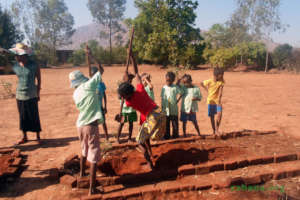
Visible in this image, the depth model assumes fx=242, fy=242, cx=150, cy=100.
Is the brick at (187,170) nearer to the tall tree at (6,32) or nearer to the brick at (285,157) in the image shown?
the brick at (285,157)

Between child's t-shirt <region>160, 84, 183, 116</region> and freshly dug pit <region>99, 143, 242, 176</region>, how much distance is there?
0.80 meters

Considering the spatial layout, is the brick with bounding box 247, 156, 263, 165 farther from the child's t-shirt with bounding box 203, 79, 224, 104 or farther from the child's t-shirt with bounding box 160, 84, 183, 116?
the child's t-shirt with bounding box 160, 84, 183, 116

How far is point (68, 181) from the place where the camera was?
137 inches

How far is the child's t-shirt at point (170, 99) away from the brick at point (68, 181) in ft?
7.70

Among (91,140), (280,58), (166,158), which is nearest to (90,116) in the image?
(91,140)

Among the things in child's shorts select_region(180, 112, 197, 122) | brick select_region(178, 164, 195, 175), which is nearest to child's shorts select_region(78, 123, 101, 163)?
brick select_region(178, 164, 195, 175)

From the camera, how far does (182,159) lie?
420cm

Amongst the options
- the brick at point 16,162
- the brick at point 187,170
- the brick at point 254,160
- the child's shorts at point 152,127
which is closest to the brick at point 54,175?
the brick at point 16,162

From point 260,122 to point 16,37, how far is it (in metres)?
30.2

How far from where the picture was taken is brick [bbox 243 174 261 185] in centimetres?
342

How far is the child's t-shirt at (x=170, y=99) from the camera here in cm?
507

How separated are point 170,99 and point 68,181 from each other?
8.35 ft

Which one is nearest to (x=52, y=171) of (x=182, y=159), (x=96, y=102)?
(x=96, y=102)

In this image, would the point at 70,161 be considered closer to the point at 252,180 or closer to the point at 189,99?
the point at 189,99
